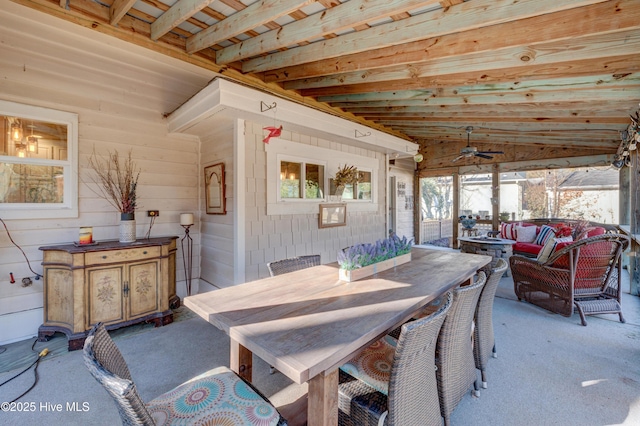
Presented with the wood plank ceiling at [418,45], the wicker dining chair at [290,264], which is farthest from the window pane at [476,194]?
the wicker dining chair at [290,264]

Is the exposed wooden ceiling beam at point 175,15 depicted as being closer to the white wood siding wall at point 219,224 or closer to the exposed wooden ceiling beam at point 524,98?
the white wood siding wall at point 219,224

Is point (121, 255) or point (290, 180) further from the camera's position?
point (290, 180)

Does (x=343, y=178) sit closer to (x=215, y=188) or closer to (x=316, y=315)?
(x=215, y=188)

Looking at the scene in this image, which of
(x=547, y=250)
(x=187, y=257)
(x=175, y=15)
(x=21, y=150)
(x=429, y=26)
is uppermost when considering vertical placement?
(x=175, y=15)

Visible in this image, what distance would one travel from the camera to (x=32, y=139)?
2988 millimetres

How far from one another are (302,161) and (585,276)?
149 inches

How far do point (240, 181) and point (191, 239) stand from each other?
1.43 meters

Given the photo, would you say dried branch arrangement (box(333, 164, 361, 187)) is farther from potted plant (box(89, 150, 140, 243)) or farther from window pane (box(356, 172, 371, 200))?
potted plant (box(89, 150, 140, 243))

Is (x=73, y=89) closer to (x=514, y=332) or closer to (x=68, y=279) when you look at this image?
(x=68, y=279)

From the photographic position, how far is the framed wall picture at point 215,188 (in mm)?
3568

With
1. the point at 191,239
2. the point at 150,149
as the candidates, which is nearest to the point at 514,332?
the point at 191,239

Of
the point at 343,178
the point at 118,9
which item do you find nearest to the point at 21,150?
the point at 118,9

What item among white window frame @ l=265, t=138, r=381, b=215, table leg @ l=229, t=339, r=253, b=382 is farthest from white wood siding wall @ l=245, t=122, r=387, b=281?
table leg @ l=229, t=339, r=253, b=382

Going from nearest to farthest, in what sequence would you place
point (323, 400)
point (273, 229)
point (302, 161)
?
point (323, 400)
point (273, 229)
point (302, 161)
